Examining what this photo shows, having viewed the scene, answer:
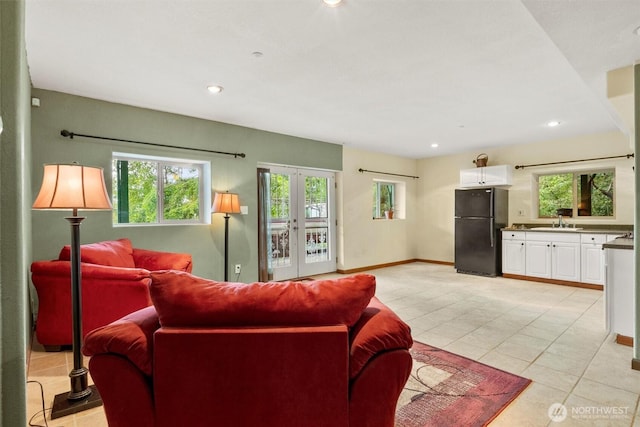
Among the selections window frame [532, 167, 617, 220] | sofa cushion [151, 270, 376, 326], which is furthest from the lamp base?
window frame [532, 167, 617, 220]

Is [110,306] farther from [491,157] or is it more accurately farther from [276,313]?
[491,157]

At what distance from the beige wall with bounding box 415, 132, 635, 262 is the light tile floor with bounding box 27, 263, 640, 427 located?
155 cm

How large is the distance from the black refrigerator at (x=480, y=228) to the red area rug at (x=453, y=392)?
3821 mm

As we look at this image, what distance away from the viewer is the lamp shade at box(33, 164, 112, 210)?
192 centimetres

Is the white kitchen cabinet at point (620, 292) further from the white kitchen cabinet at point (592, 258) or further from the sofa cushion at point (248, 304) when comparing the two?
the sofa cushion at point (248, 304)

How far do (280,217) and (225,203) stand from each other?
1.36 m

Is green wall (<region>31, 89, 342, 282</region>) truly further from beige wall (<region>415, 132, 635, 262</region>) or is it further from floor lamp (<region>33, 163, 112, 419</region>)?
beige wall (<region>415, 132, 635, 262</region>)

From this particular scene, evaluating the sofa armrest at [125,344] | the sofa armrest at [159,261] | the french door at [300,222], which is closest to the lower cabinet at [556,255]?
the french door at [300,222]

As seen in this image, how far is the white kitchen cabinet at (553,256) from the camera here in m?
5.01

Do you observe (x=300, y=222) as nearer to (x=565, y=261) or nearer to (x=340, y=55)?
(x=340, y=55)

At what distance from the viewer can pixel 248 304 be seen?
121 cm

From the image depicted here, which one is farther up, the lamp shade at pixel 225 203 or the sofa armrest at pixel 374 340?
the lamp shade at pixel 225 203

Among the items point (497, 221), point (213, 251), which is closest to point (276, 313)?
point (213, 251)

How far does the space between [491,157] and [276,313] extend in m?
6.45
